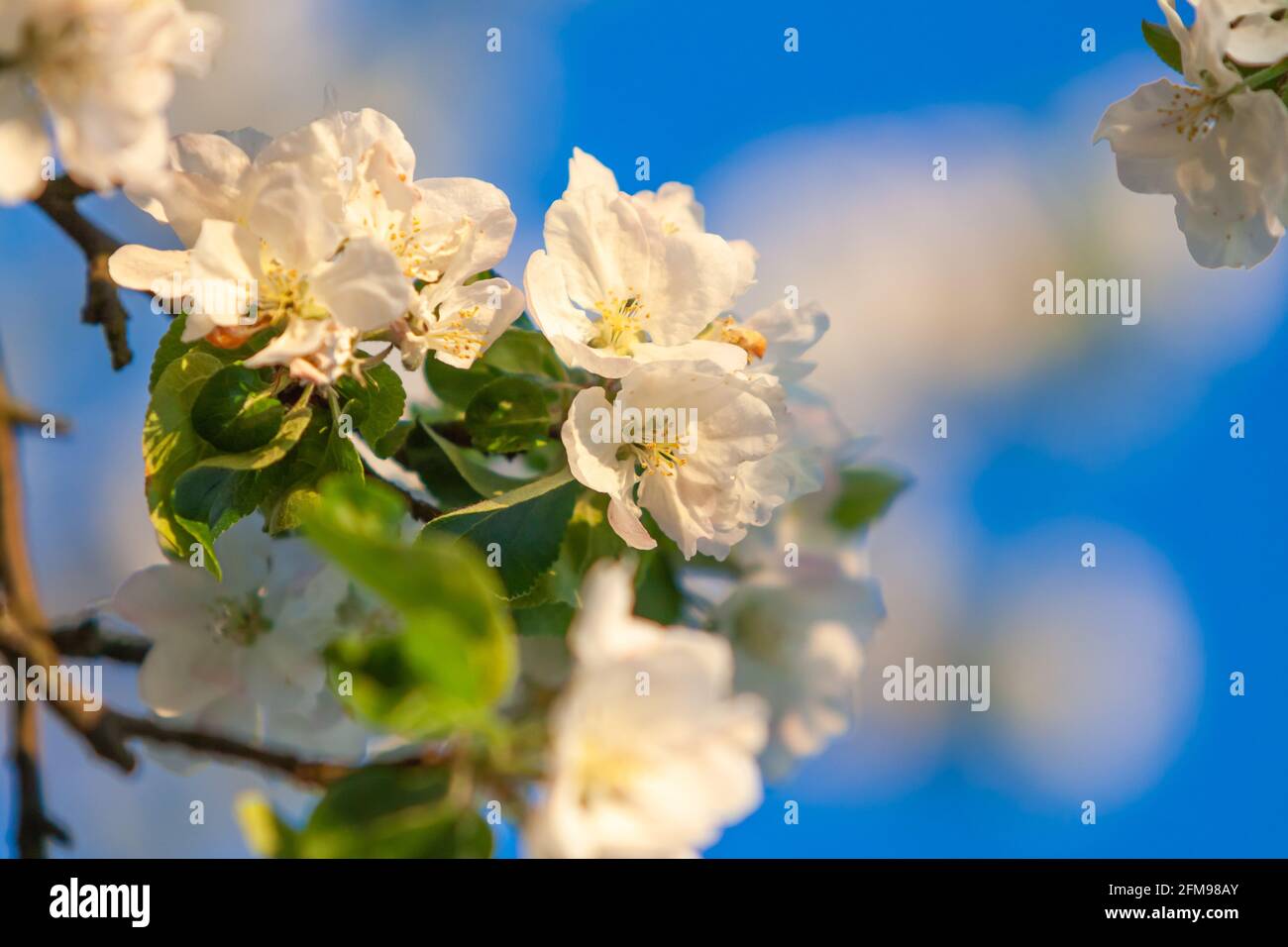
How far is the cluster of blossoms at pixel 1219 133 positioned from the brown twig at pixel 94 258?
2.06ft

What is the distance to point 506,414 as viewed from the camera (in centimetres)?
71

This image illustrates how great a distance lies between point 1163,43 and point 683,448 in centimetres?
41

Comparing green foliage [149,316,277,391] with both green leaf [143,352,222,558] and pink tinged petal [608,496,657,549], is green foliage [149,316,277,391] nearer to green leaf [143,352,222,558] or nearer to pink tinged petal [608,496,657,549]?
green leaf [143,352,222,558]

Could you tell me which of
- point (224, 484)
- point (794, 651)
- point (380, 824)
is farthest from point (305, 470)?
point (794, 651)

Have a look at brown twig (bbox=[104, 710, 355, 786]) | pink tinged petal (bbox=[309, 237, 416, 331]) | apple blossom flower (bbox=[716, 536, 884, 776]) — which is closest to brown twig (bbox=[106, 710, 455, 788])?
brown twig (bbox=[104, 710, 355, 786])

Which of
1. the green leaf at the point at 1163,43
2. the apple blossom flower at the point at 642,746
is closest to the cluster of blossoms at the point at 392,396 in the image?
the apple blossom flower at the point at 642,746

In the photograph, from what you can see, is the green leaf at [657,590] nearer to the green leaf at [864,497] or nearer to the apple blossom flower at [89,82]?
the green leaf at [864,497]

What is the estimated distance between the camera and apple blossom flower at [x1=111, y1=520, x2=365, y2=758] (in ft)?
2.41

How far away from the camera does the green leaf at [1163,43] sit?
0.73m

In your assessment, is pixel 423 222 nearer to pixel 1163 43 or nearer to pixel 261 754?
pixel 261 754

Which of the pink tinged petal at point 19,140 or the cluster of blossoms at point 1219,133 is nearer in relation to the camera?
the pink tinged petal at point 19,140

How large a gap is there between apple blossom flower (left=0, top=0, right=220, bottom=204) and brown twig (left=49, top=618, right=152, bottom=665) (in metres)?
0.28

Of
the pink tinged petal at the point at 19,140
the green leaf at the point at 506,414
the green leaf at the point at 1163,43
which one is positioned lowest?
the green leaf at the point at 506,414

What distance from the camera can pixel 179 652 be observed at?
2.40 ft
